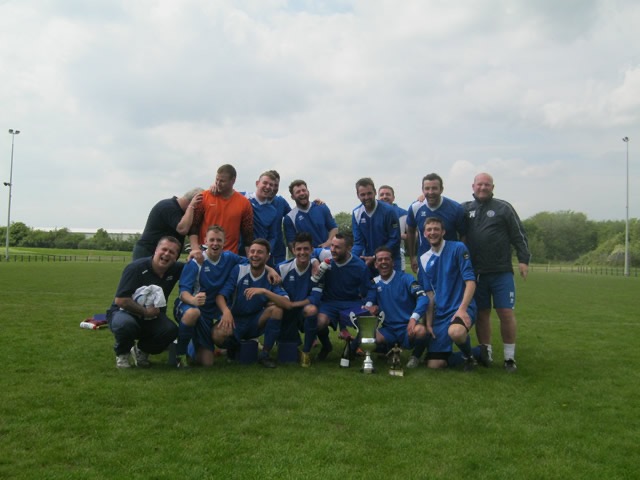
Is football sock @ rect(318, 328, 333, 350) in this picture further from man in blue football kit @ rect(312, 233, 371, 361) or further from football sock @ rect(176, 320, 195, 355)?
football sock @ rect(176, 320, 195, 355)

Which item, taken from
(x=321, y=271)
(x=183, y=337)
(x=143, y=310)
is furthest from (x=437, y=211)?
(x=143, y=310)

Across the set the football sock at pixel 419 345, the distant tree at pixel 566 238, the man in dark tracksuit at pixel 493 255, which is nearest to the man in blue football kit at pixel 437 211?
the man in dark tracksuit at pixel 493 255

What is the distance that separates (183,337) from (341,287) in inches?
75.4

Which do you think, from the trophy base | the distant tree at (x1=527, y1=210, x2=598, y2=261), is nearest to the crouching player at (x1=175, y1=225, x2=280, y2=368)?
the trophy base

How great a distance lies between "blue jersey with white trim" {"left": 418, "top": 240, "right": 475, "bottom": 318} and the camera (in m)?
5.73

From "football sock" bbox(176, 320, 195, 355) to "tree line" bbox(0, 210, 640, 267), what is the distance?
7377 centimetres

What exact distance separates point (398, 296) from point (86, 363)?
3373mm

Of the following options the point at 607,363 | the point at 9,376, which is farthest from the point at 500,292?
the point at 9,376

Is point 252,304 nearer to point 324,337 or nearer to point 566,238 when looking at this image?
point 324,337

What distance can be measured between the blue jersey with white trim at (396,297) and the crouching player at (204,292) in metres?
1.21

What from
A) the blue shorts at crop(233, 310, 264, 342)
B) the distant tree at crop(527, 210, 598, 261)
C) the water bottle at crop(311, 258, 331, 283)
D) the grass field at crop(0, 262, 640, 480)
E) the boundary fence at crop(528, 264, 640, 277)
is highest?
the distant tree at crop(527, 210, 598, 261)

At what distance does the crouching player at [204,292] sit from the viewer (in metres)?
5.35

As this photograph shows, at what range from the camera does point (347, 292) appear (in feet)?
20.5

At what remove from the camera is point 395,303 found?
598 centimetres
